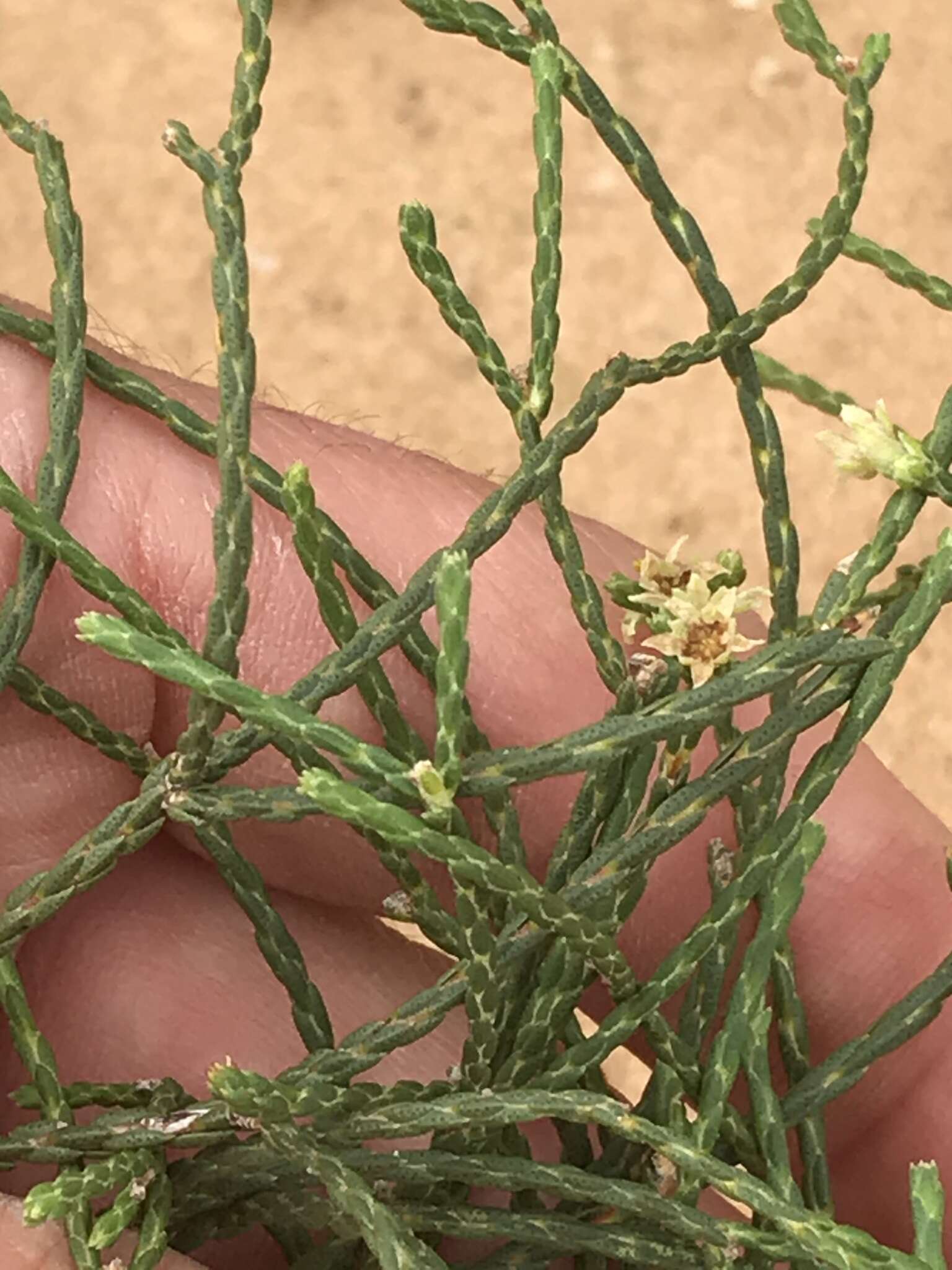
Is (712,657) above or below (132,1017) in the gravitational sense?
above

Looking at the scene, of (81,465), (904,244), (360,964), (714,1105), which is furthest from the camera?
(904,244)

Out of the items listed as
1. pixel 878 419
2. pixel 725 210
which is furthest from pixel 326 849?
pixel 725 210

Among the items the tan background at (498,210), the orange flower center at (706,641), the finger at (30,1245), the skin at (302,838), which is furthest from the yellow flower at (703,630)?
the tan background at (498,210)

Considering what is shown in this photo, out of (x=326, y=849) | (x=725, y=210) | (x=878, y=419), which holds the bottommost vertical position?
(x=326, y=849)

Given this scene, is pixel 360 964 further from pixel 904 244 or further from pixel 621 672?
pixel 904 244

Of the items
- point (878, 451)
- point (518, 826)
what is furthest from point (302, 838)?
point (878, 451)

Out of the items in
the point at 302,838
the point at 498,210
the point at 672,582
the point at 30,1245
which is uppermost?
the point at 498,210

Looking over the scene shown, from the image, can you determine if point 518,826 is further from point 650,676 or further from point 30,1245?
point 30,1245
